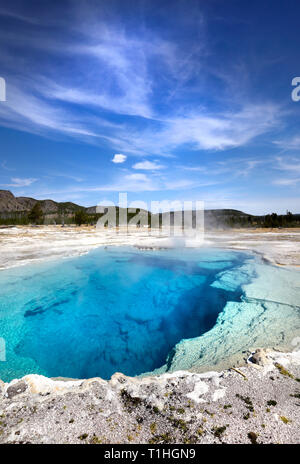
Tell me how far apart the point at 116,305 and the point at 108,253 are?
44.5ft

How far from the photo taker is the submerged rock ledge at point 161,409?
2.63 m

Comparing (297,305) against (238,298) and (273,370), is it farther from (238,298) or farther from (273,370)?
(273,370)

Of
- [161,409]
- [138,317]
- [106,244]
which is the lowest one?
[138,317]

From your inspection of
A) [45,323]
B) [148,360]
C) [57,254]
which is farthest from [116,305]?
[57,254]

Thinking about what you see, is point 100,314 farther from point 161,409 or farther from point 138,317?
point 161,409

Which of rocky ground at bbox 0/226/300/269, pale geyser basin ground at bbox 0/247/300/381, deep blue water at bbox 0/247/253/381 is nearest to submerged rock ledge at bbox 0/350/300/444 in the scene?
pale geyser basin ground at bbox 0/247/300/381

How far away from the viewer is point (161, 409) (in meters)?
3.11

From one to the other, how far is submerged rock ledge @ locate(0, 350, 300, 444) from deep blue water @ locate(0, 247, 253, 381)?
2.85m

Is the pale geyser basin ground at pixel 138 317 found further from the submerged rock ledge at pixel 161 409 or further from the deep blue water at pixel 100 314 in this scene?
the submerged rock ledge at pixel 161 409

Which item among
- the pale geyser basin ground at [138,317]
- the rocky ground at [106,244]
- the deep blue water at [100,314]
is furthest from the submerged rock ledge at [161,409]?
the rocky ground at [106,244]

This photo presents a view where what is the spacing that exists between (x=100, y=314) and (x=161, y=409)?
780 centimetres

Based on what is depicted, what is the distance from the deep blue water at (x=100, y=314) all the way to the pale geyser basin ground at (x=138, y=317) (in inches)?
1.5

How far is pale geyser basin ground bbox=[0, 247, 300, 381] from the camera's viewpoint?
6160 millimetres

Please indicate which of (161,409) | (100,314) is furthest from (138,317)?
(161,409)
